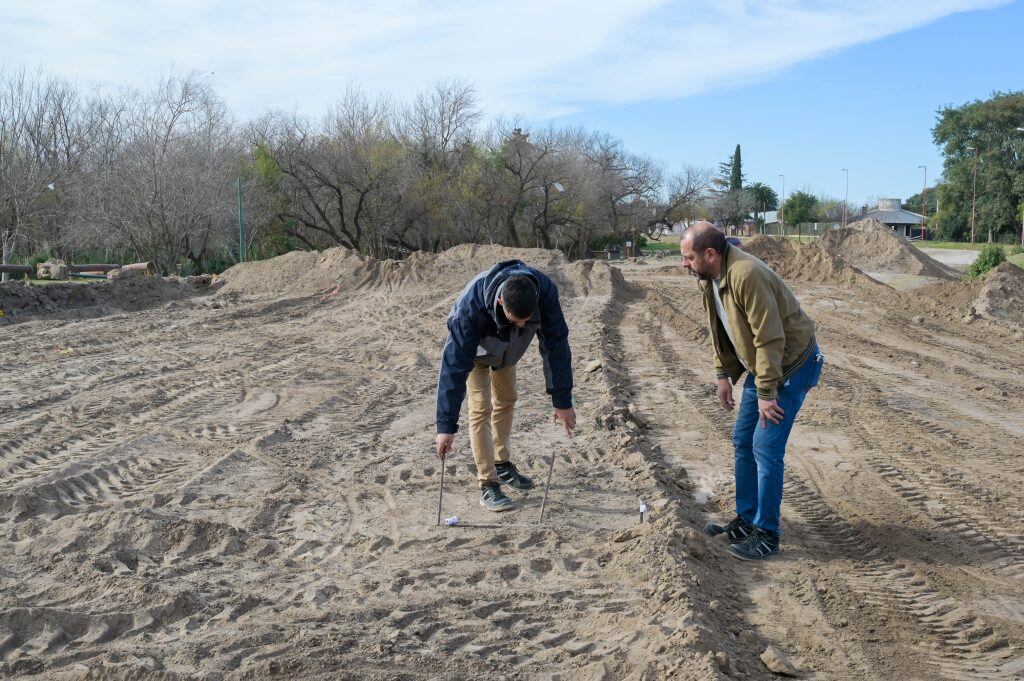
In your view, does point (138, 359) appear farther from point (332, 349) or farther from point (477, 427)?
point (477, 427)

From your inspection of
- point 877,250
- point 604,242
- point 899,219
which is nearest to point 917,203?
point 899,219

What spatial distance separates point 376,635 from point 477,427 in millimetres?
1941

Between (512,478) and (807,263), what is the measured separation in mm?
20376

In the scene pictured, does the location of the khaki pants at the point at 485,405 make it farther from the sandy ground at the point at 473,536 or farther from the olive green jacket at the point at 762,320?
the olive green jacket at the point at 762,320

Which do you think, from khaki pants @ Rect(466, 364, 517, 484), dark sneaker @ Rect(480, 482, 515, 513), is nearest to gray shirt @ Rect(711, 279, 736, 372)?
khaki pants @ Rect(466, 364, 517, 484)

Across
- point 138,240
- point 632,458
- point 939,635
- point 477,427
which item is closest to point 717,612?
point 939,635

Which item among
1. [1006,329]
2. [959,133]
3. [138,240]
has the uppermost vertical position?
[959,133]

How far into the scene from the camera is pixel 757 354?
4598 mm

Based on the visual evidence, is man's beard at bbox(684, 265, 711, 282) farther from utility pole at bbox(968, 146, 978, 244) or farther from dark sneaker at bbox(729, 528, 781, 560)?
utility pole at bbox(968, 146, 978, 244)

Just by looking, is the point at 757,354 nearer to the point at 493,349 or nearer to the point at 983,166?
the point at 493,349

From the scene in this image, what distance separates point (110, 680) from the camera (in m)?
3.49

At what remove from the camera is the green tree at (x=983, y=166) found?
59.6m

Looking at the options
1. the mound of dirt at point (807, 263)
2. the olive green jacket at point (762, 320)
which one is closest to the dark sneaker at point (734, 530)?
the olive green jacket at point (762, 320)

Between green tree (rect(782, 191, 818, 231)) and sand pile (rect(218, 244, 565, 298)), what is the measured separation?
6475 centimetres
